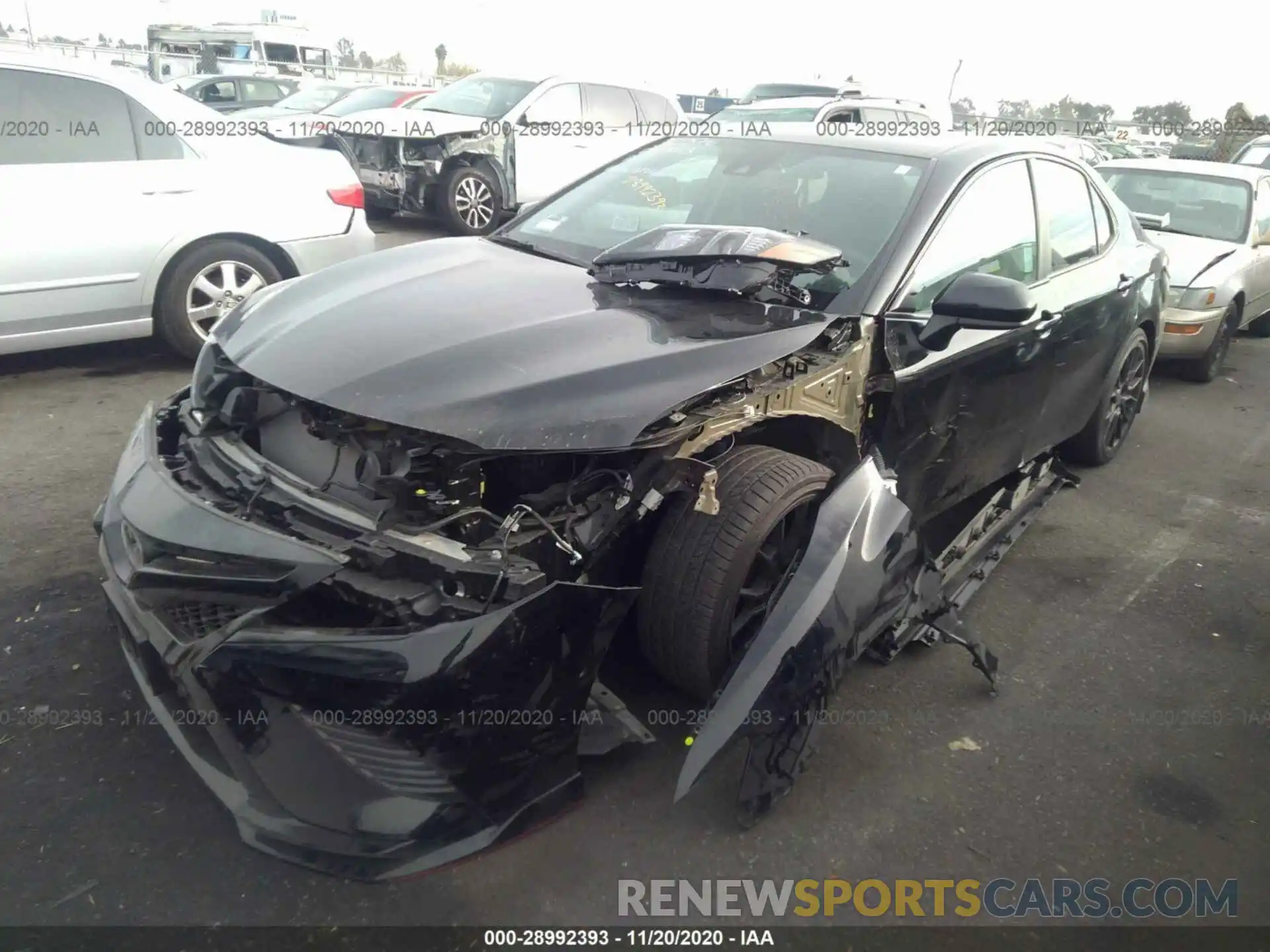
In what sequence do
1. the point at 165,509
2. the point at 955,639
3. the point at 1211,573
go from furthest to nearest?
the point at 1211,573, the point at 955,639, the point at 165,509

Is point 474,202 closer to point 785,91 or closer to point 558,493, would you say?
point 785,91

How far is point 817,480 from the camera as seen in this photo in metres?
2.57

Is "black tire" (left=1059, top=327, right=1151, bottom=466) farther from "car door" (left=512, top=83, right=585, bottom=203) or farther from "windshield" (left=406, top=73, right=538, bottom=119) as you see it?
"windshield" (left=406, top=73, right=538, bottom=119)

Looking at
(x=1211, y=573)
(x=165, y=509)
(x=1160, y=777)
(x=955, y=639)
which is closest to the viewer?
(x=165, y=509)

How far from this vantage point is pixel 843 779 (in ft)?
8.21

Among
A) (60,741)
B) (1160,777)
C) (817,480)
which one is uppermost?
(817,480)

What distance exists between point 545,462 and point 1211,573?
10.1 ft

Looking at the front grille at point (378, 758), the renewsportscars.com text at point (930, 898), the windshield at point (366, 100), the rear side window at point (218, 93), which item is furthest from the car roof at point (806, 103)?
the front grille at point (378, 758)

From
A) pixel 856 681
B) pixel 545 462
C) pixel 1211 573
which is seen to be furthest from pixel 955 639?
pixel 1211 573

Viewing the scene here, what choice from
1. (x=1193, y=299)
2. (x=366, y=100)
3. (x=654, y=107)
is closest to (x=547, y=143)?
(x=654, y=107)

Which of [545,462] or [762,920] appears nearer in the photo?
[762,920]

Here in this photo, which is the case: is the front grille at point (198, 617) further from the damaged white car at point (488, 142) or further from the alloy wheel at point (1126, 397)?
the damaged white car at point (488, 142)

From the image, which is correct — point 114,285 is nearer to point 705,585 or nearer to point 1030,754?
point 705,585

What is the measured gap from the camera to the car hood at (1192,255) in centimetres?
644
